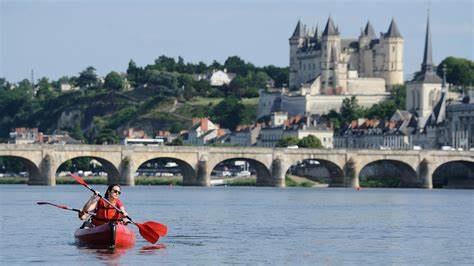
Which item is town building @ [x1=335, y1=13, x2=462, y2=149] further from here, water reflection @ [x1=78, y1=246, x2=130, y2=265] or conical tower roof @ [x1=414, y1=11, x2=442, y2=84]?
water reflection @ [x1=78, y1=246, x2=130, y2=265]

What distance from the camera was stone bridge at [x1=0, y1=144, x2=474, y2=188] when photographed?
118312 millimetres

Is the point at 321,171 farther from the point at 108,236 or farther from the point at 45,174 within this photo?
the point at 108,236

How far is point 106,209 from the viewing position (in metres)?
50.5

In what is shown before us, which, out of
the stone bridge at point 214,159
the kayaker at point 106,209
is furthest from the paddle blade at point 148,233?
the stone bridge at point 214,159

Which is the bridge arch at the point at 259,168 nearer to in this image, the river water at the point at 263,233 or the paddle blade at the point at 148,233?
the river water at the point at 263,233

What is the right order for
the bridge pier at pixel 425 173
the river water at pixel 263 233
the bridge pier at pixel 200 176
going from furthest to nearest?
the bridge pier at pixel 425 173 → the bridge pier at pixel 200 176 → the river water at pixel 263 233

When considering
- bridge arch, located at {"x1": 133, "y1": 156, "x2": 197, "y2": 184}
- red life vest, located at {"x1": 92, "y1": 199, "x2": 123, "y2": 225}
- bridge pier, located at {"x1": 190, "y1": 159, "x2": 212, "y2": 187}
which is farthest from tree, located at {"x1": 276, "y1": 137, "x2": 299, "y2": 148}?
red life vest, located at {"x1": 92, "y1": 199, "x2": 123, "y2": 225}

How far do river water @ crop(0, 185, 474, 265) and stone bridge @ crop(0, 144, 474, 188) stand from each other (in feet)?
83.0

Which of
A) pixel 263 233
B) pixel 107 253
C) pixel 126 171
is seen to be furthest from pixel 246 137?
pixel 107 253

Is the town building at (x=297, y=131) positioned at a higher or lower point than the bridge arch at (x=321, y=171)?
higher

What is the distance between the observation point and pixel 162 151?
12362cm

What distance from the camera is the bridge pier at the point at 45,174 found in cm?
11750

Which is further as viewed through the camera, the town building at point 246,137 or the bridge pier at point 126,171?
the town building at point 246,137

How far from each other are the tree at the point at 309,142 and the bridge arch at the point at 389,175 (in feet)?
44.7
